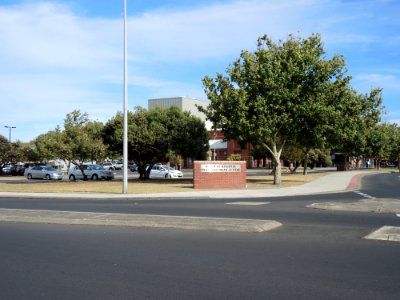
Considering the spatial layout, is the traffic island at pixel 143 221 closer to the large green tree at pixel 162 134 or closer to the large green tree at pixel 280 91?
the large green tree at pixel 280 91

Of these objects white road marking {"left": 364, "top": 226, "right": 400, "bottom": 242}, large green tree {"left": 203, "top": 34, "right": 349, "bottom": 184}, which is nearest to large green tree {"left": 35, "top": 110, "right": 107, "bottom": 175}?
large green tree {"left": 203, "top": 34, "right": 349, "bottom": 184}

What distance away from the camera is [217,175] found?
90.3 ft

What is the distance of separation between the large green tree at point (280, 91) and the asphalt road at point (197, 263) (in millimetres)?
17350

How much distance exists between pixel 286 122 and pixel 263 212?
15196 millimetres

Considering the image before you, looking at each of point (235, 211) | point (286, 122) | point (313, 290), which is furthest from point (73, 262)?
point (286, 122)

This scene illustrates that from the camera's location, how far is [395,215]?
44.5ft

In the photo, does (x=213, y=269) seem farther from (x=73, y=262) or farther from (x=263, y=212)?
(x=263, y=212)

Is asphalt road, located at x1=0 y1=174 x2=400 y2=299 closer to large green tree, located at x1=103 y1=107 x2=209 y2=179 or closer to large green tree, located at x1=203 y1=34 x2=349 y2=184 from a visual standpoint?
large green tree, located at x1=203 y1=34 x2=349 y2=184

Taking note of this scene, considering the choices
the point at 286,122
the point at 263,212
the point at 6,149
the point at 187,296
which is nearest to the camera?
the point at 187,296

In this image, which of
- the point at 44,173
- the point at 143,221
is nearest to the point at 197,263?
the point at 143,221

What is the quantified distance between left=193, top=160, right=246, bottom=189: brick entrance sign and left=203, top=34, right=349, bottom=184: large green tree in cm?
291

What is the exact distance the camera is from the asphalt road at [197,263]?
5.96 meters

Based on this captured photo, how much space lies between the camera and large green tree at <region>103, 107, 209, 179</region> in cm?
3731

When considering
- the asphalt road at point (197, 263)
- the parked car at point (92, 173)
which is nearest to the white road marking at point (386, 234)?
the asphalt road at point (197, 263)
